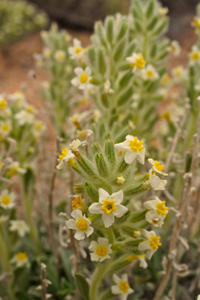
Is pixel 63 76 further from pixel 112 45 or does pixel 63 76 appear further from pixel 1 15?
pixel 1 15

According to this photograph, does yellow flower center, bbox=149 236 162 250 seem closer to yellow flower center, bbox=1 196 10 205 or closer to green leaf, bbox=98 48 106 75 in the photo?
yellow flower center, bbox=1 196 10 205

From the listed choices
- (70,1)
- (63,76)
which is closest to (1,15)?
(70,1)

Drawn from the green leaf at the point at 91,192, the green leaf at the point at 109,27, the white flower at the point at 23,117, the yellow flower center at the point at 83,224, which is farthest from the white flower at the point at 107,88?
the yellow flower center at the point at 83,224

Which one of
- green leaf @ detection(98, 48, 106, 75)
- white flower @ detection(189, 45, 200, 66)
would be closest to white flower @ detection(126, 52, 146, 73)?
green leaf @ detection(98, 48, 106, 75)

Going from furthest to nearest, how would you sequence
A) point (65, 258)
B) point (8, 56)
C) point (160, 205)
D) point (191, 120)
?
point (8, 56) < point (191, 120) < point (65, 258) < point (160, 205)

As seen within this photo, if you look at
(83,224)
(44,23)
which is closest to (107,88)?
(83,224)

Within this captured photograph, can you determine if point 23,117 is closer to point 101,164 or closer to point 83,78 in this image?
point 83,78
